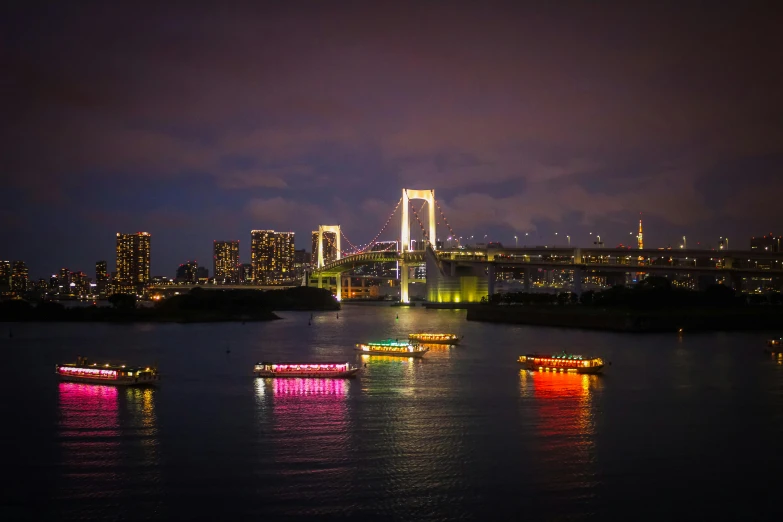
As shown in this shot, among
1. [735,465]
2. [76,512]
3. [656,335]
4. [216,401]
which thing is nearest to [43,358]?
[216,401]

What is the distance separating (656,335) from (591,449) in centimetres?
1433

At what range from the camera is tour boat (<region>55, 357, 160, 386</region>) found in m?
12.6

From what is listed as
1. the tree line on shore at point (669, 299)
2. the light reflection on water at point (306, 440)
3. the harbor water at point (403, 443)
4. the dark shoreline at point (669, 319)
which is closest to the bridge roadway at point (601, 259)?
the tree line on shore at point (669, 299)

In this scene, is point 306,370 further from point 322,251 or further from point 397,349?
point 322,251

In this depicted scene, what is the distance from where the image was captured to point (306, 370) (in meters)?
13.4

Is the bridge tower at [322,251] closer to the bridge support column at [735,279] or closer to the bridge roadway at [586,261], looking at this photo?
the bridge roadway at [586,261]

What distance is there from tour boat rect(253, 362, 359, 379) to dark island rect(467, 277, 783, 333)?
12.1 meters

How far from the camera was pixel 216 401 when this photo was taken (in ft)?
36.2

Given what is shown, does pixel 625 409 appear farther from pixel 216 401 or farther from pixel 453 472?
pixel 216 401

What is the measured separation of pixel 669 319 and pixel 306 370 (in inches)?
538

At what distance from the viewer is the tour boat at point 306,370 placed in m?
13.3

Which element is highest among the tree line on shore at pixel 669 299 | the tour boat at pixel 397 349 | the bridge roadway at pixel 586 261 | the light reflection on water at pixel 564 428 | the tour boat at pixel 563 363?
the bridge roadway at pixel 586 261

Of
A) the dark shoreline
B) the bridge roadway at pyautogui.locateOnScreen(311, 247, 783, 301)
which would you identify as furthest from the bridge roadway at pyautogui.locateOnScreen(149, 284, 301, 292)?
the dark shoreline

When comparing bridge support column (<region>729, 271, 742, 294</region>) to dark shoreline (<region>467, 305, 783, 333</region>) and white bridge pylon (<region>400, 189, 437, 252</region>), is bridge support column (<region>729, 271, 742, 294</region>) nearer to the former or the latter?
dark shoreline (<region>467, 305, 783, 333</region>)
